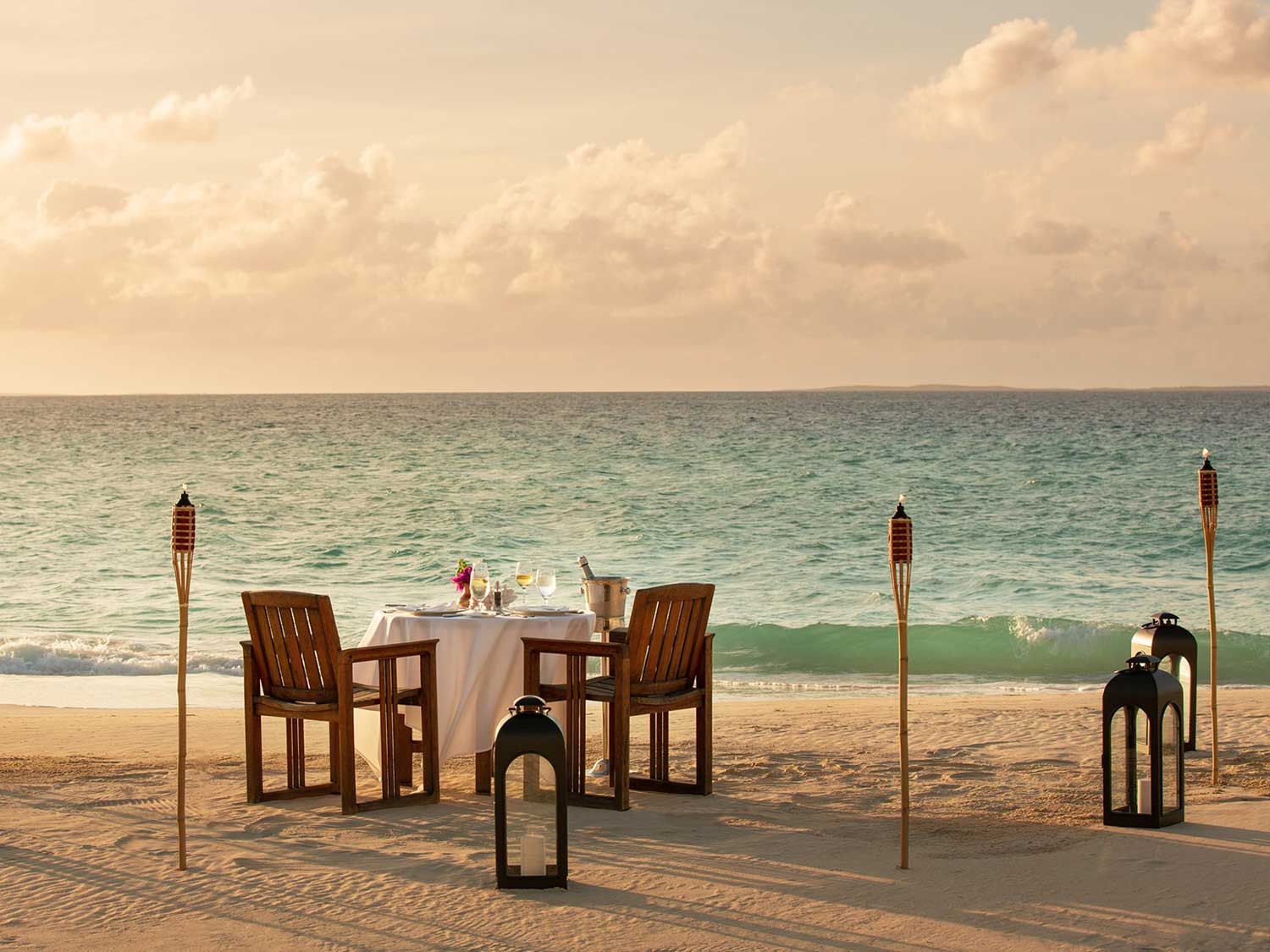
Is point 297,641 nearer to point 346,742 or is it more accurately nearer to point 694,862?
point 346,742

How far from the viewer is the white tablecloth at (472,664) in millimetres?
6621

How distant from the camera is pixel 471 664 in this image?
6.65m

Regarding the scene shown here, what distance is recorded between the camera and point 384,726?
6.46m

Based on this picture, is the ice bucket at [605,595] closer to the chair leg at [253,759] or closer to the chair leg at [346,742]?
the chair leg at [346,742]

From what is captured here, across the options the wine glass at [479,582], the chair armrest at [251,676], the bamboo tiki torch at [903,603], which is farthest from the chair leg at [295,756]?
the bamboo tiki torch at [903,603]

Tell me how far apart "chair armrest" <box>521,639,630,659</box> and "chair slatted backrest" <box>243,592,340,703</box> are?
32.5 inches

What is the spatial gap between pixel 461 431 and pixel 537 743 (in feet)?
164

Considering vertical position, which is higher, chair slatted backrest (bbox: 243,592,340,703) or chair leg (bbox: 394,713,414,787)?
chair slatted backrest (bbox: 243,592,340,703)

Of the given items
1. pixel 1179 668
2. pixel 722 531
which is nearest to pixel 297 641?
pixel 1179 668

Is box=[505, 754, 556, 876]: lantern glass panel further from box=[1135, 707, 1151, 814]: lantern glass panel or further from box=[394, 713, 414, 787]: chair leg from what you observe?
box=[1135, 707, 1151, 814]: lantern glass panel

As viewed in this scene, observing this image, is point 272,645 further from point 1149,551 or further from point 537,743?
point 1149,551

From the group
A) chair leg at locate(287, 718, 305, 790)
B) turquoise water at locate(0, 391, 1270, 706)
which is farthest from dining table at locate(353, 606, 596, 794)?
turquoise water at locate(0, 391, 1270, 706)

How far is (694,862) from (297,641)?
1950mm

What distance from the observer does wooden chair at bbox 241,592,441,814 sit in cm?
630
